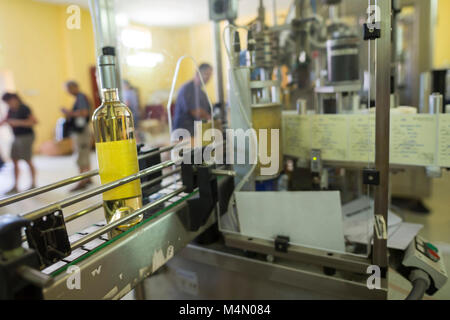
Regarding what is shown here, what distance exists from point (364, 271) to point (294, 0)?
990 millimetres

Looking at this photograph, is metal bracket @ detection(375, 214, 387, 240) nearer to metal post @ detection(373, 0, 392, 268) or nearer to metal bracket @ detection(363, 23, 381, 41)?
metal post @ detection(373, 0, 392, 268)

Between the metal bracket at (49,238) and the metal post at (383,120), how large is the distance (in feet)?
1.74

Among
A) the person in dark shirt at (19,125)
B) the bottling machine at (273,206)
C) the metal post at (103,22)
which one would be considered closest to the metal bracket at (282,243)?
the bottling machine at (273,206)

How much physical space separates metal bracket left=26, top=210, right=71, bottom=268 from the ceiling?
488 mm

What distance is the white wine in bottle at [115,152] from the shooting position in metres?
0.55

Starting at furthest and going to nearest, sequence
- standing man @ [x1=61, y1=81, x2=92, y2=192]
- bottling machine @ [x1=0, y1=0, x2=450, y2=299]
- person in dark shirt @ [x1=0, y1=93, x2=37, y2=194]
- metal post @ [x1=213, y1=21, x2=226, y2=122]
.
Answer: standing man @ [x1=61, y1=81, x2=92, y2=192], person in dark shirt @ [x1=0, y1=93, x2=37, y2=194], metal post @ [x1=213, y1=21, x2=226, y2=122], bottling machine @ [x1=0, y1=0, x2=450, y2=299]

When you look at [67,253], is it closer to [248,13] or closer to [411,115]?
[411,115]

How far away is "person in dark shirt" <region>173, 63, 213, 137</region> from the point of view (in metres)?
0.94

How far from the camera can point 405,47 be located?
2389 mm

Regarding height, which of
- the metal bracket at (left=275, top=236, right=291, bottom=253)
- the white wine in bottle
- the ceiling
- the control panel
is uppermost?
the ceiling

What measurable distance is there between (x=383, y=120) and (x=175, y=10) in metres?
2.05

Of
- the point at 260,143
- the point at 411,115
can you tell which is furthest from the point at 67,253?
the point at 411,115

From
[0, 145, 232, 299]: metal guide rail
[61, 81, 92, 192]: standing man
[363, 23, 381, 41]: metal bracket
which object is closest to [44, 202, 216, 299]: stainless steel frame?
[0, 145, 232, 299]: metal guide rail
